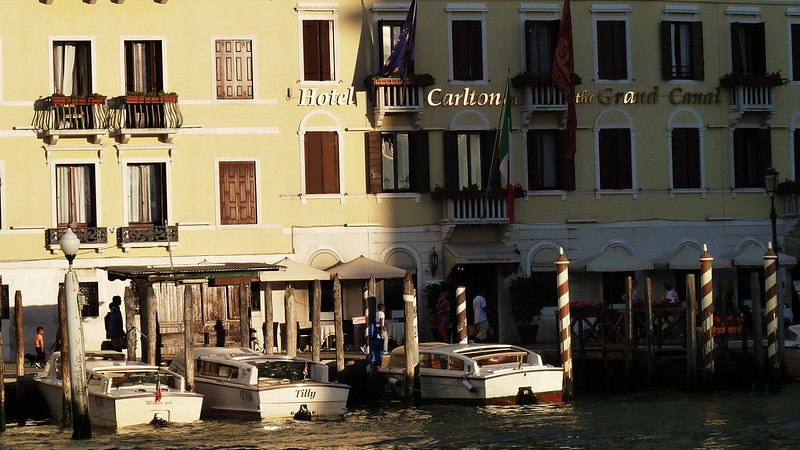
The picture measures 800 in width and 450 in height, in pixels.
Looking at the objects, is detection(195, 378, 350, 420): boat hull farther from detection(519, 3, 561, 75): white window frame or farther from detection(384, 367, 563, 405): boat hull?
detection(519, 3, 561, 75): white window frame

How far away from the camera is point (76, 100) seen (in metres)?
45.8

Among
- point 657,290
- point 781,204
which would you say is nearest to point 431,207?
point 657,290

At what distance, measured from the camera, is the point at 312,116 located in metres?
47.7

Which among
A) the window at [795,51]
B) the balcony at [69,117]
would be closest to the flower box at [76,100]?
the balcony at [69,117]

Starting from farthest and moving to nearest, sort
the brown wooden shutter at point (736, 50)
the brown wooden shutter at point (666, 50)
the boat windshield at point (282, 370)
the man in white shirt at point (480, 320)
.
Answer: the brown wooden shutter at point (736, 50) < the brown wooden shutter at point (666, 50) < the man in white shirt at point (480, 320) < the boat windshield at point (282, 370)

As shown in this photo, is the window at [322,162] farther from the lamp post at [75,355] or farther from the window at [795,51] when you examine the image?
the lamp post at [75,355]

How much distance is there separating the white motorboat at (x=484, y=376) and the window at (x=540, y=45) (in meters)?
11.1

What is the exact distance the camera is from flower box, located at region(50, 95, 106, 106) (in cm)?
4566

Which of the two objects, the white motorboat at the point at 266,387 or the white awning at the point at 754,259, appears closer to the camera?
the white motorboat at the point at 266,387

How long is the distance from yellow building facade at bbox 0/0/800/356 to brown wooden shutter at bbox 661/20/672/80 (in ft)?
0.18

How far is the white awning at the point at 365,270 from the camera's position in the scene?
46344 mm

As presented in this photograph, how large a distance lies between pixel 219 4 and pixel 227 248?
6278 mm

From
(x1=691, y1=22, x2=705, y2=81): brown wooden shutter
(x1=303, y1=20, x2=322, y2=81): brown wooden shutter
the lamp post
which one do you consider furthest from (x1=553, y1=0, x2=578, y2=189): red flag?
the lamp post

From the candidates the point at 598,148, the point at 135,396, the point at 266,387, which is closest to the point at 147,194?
the point at 266,387
